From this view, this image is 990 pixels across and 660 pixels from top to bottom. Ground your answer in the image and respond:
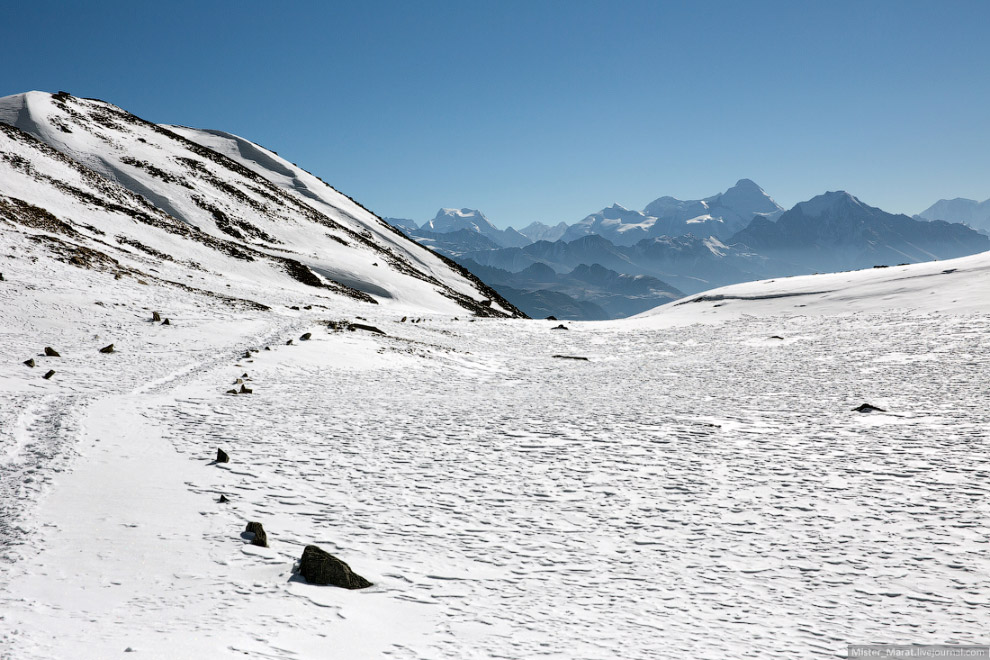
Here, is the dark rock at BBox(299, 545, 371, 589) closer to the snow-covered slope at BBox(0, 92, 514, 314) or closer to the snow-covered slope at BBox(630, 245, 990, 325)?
the snow-covered slope at BBox(0, 92, 514, 314)

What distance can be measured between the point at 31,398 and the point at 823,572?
1689cm

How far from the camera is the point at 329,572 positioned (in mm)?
7016

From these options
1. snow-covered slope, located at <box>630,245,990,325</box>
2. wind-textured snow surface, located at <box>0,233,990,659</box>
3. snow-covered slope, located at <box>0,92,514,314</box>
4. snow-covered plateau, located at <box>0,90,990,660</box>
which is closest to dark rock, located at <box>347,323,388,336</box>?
snow-covered plateau, located at <box>0,90,990,660</box>

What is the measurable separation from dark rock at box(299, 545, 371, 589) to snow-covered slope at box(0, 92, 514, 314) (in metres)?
31.7

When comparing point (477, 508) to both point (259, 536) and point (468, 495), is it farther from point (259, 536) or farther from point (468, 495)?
point (259, 536)

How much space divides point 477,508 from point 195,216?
61154mm

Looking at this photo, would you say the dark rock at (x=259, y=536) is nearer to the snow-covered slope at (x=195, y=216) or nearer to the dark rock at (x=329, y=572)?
the dark rock at (x=329, y=572)

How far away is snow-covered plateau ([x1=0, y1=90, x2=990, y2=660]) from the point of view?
6332mm

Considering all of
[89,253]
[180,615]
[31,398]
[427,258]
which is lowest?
[180,615]

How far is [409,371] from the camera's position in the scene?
22141 mm

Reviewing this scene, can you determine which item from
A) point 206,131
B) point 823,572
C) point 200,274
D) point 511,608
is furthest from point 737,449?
point 206,131

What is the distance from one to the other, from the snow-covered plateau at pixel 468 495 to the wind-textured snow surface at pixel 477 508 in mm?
49

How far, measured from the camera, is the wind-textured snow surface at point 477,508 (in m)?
6.29

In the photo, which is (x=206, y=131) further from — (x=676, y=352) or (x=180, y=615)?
(x=180, y=615)
